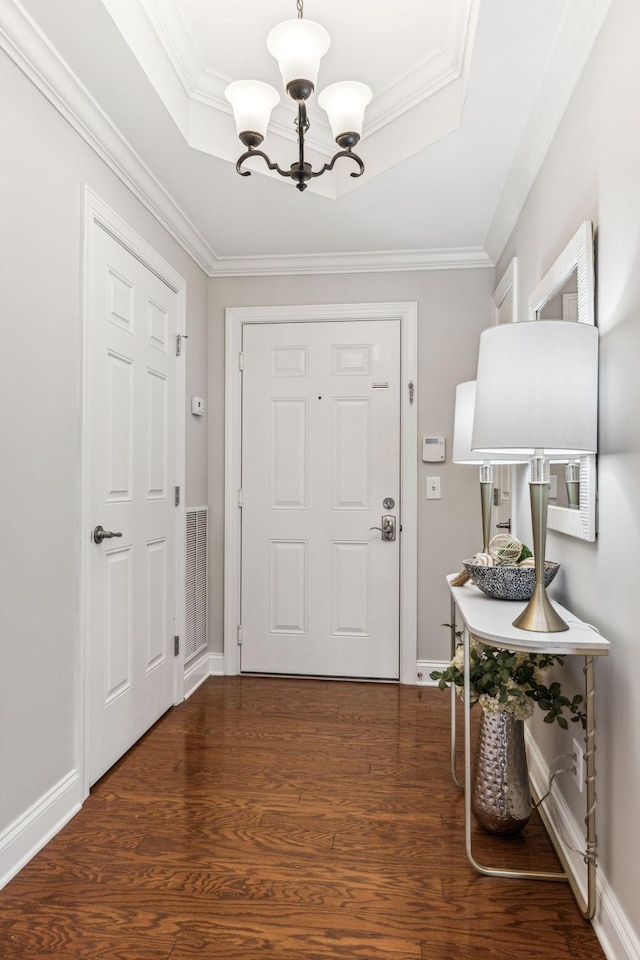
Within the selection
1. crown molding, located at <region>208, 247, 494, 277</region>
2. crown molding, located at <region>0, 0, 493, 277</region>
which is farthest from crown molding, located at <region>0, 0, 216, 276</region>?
crown molding, located at <region>208, 247, 494, 277</region>

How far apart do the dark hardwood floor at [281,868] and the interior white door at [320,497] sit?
0.85 meters

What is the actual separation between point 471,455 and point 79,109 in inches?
Result: 72.5

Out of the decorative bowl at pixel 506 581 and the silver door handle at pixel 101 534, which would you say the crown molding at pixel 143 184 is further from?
the decorative bowl at pixel 506 581

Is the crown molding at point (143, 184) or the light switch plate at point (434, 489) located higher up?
the crown molding at point (143, 184)

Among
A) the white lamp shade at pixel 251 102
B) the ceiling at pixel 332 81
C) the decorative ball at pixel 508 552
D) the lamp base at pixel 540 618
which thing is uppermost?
the ceiling at pixel 332 81

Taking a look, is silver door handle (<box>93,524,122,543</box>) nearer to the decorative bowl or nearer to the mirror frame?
the decorative bowl

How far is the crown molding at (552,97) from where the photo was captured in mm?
1623

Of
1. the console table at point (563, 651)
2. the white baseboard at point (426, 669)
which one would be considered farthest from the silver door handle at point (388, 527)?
the console table at point (563, 651)

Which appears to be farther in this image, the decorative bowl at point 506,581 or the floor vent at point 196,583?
the floor vent at point 196,583

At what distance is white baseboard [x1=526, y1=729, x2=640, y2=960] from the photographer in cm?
136

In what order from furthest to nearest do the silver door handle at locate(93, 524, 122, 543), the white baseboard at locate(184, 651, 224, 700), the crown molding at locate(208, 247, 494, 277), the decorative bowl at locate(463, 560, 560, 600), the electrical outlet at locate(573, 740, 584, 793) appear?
1. the crown molding at locate(208, 247, 494, 277)
2. the white baseboard at locate(184, 651, 224, 700)
3. the silver door handle at locate(93, 524, 122, 543)
4. the decorative bowl at locate(463, 560, 560, 600)
5. the electrical outlet at locate(573, 740, 584, 793)

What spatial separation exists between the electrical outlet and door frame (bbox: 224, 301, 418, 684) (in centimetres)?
167

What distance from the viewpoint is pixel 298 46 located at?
62.9 inches

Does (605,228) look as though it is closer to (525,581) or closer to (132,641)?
(525,581)
